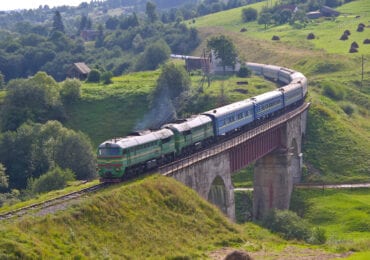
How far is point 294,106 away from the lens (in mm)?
106188

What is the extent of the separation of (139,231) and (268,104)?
1811 inches

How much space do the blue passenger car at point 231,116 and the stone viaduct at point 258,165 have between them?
161cm

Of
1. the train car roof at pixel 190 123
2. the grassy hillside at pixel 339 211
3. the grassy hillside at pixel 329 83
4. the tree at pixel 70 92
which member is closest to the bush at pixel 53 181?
the train car roof at pixel 190 123

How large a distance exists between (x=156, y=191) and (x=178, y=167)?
6.56 m

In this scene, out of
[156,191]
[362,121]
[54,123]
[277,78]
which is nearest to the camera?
[156,191]

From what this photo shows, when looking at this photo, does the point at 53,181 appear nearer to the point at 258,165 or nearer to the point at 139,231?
the point at 139,231

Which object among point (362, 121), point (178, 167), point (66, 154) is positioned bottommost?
point (362, 121)

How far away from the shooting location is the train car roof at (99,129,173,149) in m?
54.3

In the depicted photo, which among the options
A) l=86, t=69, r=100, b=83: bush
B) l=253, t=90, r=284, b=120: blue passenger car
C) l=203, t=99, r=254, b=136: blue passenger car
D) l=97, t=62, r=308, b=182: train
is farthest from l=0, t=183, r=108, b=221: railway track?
l=86, t=69, r=100, b=83: bush

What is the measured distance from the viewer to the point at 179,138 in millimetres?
63281

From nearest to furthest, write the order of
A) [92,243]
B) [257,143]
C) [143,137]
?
1. [92,243]
2. [143,137]
3. [257,143]

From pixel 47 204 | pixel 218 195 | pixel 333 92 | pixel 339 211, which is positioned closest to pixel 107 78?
pixel 333 92

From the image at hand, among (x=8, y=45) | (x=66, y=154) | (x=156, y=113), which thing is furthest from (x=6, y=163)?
(x=8, y=45)

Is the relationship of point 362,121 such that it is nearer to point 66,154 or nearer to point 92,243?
point 66,154
